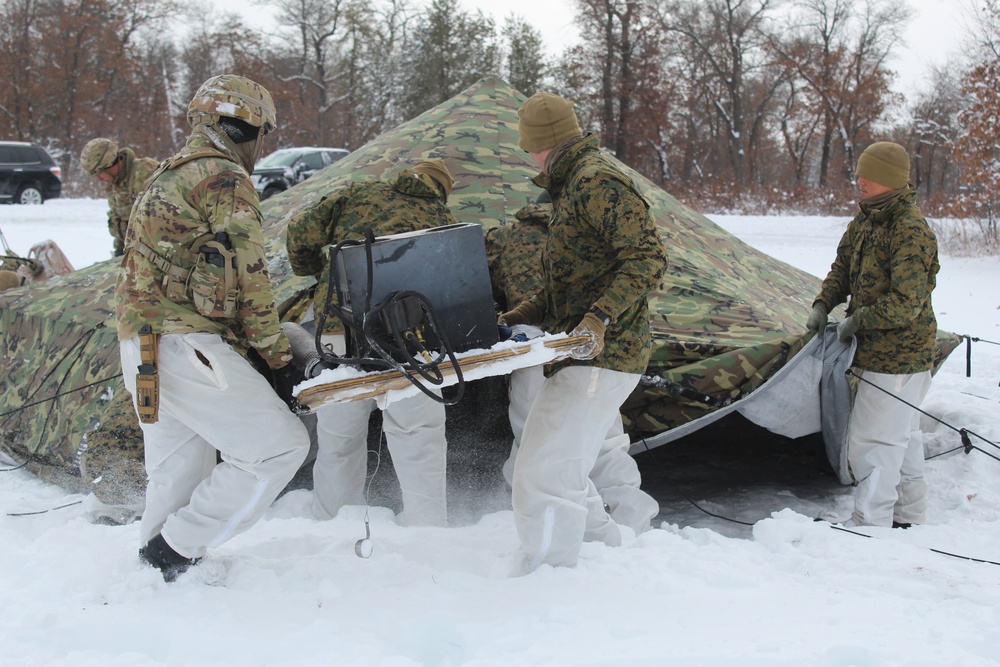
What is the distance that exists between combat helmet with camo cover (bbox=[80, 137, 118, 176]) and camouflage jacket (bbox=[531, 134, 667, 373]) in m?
4.35

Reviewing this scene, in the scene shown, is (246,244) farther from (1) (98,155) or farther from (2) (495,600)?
(1) (98,155)

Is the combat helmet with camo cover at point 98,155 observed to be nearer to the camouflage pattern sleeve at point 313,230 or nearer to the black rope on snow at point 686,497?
the camouflage pattern sleeve at point 313,230

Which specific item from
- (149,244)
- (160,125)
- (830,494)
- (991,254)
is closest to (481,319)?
(149,244)

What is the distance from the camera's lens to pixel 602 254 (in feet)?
8.82

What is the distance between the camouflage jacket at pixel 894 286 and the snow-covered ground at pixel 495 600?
2.39 feet

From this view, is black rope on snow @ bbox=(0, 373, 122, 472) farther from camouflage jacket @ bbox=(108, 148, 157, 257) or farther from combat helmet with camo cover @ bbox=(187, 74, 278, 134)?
combat helmet with camo cover @ bbox=(187, 74, 278, 134)

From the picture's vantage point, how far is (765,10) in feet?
98.9

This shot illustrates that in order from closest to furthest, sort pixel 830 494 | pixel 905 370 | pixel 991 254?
1. pixel 905 370
2. pixel 830 494
3. pixel 991 254

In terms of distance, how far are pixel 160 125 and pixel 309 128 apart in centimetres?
588

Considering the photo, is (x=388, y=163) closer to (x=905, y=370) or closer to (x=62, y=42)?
(x=905, y=370)

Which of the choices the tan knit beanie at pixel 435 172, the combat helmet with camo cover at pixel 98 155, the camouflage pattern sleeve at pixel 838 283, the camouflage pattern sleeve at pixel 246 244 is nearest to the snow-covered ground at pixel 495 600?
the camouflage pattern sleeve at pixel 246 244

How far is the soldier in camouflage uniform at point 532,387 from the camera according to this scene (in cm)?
361

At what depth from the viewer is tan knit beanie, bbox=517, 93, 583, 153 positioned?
2693mm

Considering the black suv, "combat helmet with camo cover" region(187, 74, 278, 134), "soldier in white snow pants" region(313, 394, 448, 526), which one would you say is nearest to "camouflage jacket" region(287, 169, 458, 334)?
"soldier in white snow pants" region(313, 394, 448, 526)
